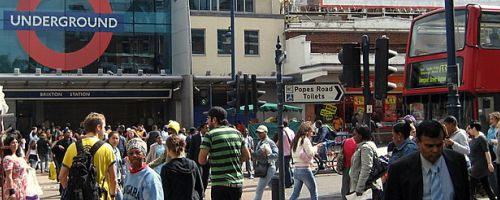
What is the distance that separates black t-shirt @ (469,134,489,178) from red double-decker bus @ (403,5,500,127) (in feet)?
13.3

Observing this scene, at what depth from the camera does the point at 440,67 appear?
53.1 ft

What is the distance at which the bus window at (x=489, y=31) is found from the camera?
1557 centimetres

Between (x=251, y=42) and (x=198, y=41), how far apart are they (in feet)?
9.25

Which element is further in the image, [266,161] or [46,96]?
[46,96]

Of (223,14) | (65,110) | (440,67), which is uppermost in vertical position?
(223,14)

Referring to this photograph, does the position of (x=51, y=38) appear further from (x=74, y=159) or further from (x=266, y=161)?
(x=74, y=159)

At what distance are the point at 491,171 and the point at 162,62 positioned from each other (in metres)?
26.7

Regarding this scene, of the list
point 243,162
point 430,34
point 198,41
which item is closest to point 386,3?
point 198,41

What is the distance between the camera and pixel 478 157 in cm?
1113

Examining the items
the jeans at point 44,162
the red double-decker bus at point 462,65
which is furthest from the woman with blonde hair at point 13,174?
the jeans at point 44,162

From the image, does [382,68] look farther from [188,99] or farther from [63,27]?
[63,27]

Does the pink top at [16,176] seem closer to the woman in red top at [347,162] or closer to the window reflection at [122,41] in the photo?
the woman in red top at [347,162]

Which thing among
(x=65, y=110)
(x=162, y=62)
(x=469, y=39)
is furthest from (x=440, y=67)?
(x=65, y=110)

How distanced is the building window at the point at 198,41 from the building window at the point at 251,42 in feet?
7.64
